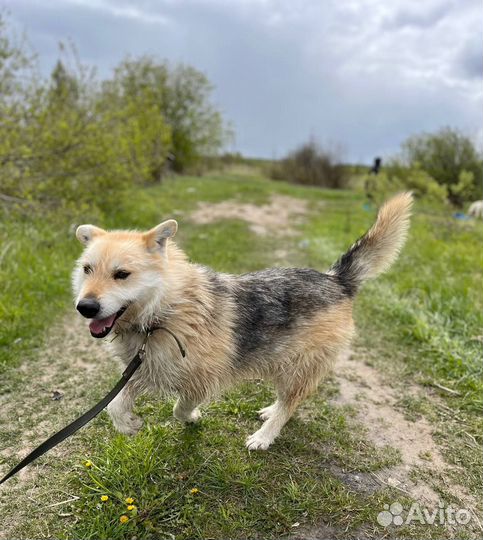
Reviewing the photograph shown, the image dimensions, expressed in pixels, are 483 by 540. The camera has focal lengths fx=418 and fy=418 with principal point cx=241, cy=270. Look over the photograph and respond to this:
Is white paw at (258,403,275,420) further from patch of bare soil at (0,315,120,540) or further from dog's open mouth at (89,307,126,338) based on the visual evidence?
dog's open mouth at (89,307,126,338)

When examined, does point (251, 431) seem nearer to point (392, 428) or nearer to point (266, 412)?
point (266, 412)

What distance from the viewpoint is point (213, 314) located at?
295 cm

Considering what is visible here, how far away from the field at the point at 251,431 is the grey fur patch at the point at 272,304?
0.82m

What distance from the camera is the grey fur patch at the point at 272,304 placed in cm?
304

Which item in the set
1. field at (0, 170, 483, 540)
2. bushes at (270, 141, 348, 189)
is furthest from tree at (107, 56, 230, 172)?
field at (0, 170, 483, 540)

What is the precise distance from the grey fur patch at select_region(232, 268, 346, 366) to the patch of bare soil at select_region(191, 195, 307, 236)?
23.8 feet

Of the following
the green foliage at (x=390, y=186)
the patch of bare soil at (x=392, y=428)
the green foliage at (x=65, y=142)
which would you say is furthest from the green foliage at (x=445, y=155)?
the patch of bare soil at (x=392, y=428)

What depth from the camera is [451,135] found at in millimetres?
18969

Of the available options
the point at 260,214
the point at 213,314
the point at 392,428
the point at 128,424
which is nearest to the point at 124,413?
the point at 128,424

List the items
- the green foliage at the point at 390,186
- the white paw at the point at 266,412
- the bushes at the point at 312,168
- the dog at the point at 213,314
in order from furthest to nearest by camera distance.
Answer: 1. the bushes at the point at 312,168
2. the green foliage at the point at 390,186
3. the white paw at the point at 266,412
4. the dog at the point at 213,314

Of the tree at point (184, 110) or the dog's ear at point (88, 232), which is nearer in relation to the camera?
the dog's ear at point (88, 232)

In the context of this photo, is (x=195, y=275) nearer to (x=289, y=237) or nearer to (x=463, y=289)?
(x=463, y=289)

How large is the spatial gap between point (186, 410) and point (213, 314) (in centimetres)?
→ 77

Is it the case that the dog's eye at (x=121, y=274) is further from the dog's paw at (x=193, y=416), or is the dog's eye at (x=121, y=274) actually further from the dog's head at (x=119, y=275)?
the dog's paw at (x=193, y=416)
